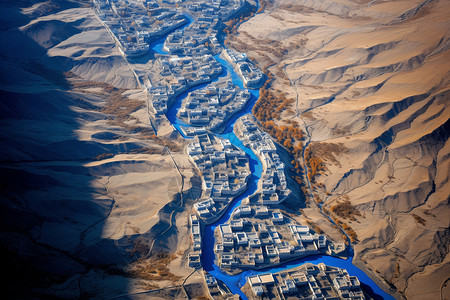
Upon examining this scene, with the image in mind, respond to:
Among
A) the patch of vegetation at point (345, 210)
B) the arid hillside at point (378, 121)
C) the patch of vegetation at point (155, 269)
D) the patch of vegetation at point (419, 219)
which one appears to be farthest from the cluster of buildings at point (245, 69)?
the patch of vegetation at point (155, 269)

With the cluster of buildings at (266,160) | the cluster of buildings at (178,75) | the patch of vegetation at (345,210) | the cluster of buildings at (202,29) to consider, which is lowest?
the patch of vegetation at (345,210)

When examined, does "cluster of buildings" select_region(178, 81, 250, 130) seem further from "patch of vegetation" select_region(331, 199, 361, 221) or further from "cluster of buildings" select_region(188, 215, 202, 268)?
"patch of vegetation" select_region(331, 199, 361, 221)

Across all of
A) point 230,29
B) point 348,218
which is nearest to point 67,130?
point 348,218

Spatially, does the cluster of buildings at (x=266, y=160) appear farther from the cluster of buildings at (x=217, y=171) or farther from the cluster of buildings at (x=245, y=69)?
the cluster of buildings at (x=245, y=69)

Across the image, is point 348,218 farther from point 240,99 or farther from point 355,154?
point 240,99

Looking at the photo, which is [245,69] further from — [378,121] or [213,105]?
[378,121]

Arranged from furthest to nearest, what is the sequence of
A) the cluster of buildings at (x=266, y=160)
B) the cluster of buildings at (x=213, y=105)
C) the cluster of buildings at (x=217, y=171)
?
the cluster of buildings at (x=213, y=105) < the cluster of buildings at (x=266, y=160) < the cluster of buildings at (x=217, y=171)
